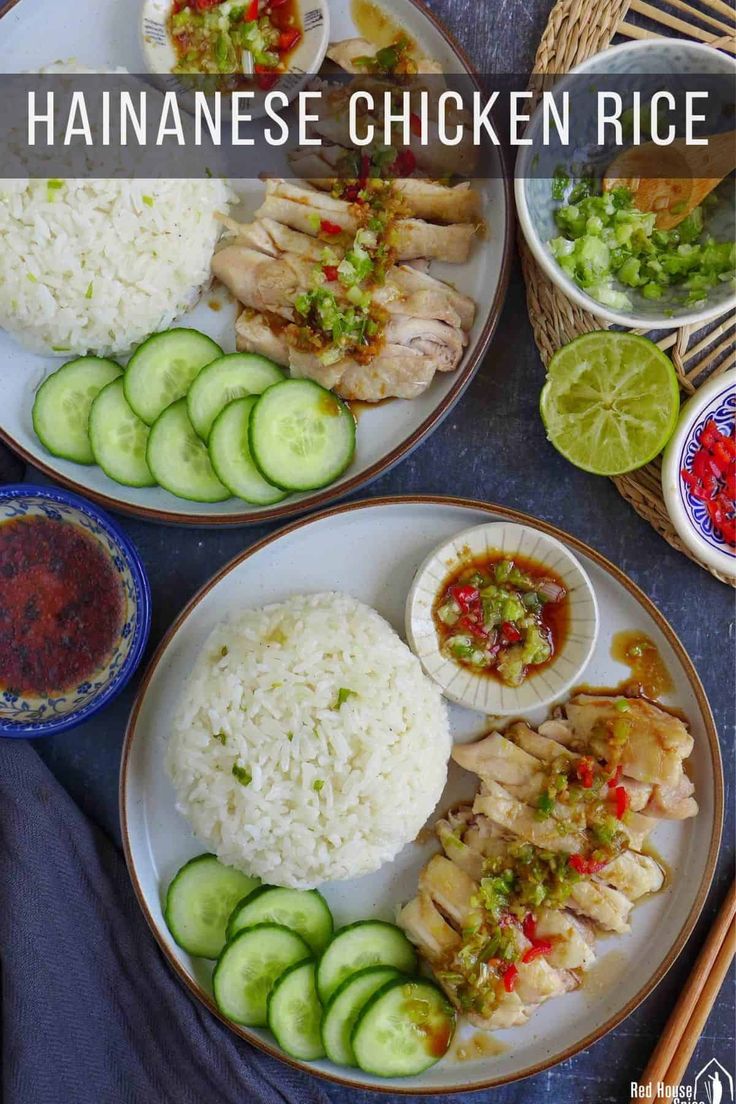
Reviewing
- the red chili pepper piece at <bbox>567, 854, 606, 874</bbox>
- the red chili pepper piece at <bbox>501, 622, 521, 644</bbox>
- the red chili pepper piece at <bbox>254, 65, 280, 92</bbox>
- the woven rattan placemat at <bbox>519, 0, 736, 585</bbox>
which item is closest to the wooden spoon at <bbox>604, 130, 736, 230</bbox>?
the woven rattan placemat at <bbox>519, 0, 736, 585</bbox>

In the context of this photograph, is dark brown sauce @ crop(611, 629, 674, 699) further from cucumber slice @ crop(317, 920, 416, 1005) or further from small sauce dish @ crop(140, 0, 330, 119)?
small sauce dish @ crop(140, 0, 330, 119)

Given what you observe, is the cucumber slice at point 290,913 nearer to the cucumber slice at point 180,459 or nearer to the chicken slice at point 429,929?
the chicken slice at point 429,929

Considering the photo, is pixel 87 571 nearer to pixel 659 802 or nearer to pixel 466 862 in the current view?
pixel 466 862

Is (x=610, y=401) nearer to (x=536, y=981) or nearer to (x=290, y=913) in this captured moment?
(x=536, y=981)

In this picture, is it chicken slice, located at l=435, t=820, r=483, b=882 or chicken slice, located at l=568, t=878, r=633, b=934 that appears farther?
chicken slice, located at l=435, t=820, r=483, b=882

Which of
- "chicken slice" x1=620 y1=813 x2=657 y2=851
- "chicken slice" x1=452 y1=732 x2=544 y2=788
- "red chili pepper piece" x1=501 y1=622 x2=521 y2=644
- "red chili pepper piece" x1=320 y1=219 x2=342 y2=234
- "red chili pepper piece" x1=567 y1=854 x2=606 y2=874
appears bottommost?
"red chili pepper piece" x1=567 y1=854 x2=606 y2=874

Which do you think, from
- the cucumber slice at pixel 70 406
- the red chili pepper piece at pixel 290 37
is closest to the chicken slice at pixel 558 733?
the cucumber slice at pixel 70 406

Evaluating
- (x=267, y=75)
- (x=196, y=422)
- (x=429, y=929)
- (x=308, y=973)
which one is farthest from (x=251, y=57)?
(x=308, y=973)
